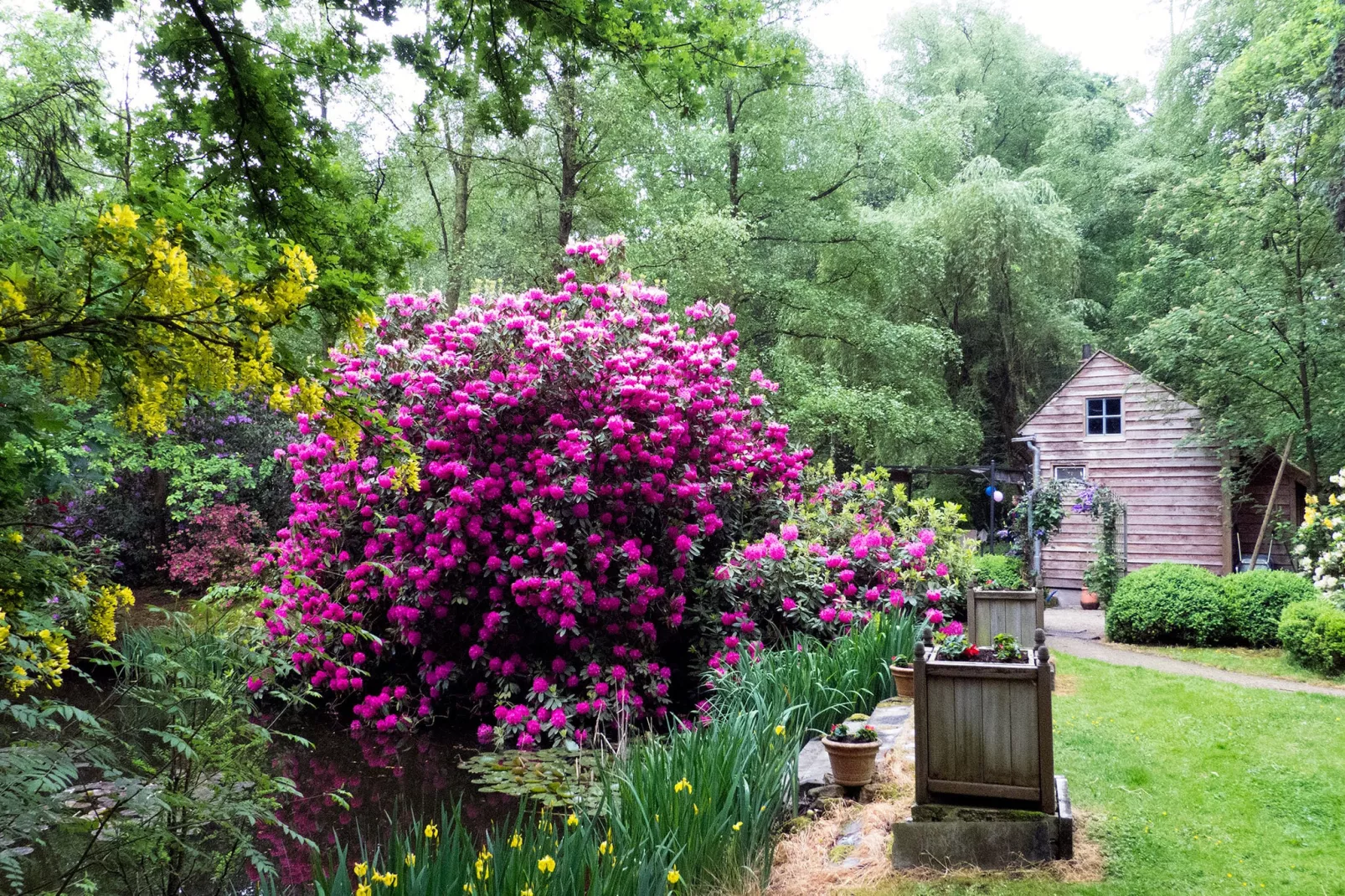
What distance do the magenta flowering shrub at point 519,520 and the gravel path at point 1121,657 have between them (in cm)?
388

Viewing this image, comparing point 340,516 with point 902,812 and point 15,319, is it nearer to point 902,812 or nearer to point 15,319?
point 902,812

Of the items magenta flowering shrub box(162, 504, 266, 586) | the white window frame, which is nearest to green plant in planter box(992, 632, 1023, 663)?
magenta flowering shrub box(162, 504, 266, 586)

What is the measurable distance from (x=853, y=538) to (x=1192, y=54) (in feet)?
57.3

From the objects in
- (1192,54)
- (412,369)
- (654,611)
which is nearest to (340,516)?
(412,369)

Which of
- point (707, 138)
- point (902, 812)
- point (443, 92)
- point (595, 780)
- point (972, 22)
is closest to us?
point (902, 812)

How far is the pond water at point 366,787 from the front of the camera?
4.23 metres

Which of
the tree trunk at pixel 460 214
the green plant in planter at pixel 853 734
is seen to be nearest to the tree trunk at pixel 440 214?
the tree trunk at pixel 460 214

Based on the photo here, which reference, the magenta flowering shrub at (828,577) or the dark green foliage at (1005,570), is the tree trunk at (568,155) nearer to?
the dark green foliage at (1005,570)

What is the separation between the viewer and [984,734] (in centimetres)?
344

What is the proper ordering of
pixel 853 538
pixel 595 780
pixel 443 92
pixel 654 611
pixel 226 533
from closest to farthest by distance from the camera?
1. pixel 443 92
2. pixel 595 780
3. pixel 654 611
4. pixel 853 538
5. pixel 226 533

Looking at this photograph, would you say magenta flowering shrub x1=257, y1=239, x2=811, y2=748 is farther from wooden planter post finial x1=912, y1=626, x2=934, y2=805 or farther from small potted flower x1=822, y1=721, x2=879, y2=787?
wooden planter post finial x1=912, y1=626, x2=934, y2=805

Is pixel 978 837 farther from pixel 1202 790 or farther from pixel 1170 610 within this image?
pixel 1170 610

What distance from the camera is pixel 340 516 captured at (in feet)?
22.4

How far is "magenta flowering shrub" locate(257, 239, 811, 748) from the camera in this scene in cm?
597
